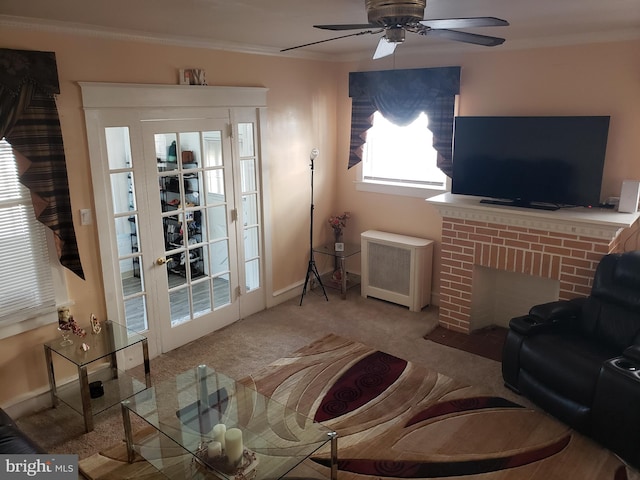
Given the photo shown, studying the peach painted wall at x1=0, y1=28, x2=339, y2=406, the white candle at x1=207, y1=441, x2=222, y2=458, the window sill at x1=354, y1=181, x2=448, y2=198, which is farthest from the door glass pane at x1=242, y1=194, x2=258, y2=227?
the white candle at x1=207, y1=441, x2=222, y2=458

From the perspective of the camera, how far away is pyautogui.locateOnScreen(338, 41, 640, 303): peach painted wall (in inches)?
146

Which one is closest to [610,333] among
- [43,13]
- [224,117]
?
[224,117]

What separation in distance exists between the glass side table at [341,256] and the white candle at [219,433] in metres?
2.72

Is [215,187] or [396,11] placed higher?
[396,11]

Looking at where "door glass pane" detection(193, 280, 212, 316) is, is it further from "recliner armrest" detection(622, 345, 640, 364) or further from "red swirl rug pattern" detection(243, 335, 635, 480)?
"recliner armrest" detection(622, 345, 640, 364)

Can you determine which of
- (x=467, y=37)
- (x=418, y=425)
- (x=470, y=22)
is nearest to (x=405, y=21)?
(x=470, y=22)

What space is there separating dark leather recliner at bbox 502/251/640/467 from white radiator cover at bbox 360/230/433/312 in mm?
1430

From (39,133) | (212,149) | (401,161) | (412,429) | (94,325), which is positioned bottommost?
(412,429)

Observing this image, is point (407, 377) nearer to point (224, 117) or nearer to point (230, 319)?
point (230, 319)

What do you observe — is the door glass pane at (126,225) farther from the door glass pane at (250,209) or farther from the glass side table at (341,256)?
the glass side table at (341,256)

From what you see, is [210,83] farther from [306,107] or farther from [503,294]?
[503,294]

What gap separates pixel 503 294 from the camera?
4.54 m

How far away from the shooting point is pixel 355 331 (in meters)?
4.47

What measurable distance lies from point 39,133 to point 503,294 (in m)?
3.85
